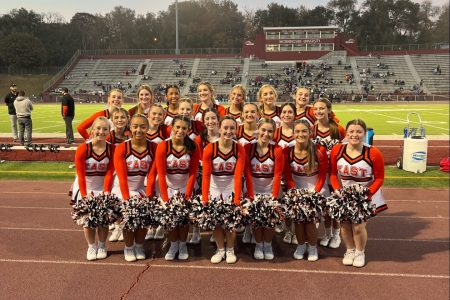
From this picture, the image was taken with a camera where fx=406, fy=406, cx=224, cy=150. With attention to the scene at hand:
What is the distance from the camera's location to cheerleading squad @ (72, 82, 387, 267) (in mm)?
3725

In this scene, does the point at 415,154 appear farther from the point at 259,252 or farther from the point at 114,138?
the point at 114,138

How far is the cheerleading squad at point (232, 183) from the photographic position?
3725mm

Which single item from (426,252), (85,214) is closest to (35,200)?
(85,214)

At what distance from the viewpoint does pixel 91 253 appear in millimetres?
4039

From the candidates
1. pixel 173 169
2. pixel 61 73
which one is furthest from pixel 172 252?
pixel 61 73

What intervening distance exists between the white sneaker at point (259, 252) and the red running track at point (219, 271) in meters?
0.07

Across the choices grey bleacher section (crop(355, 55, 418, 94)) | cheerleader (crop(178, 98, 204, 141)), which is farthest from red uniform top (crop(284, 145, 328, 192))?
grey bleacher section (crop(355, 55, 418, 94))

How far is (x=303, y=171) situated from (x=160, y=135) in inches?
61.8

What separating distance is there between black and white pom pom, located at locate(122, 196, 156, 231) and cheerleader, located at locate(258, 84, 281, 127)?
1822 mm

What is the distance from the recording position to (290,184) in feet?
12.9

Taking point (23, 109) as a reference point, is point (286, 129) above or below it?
below

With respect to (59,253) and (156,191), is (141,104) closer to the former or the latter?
(156,191)

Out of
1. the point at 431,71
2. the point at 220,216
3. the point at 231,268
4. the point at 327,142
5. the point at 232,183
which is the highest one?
the point at 431,71

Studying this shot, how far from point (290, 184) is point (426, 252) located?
1558mm
